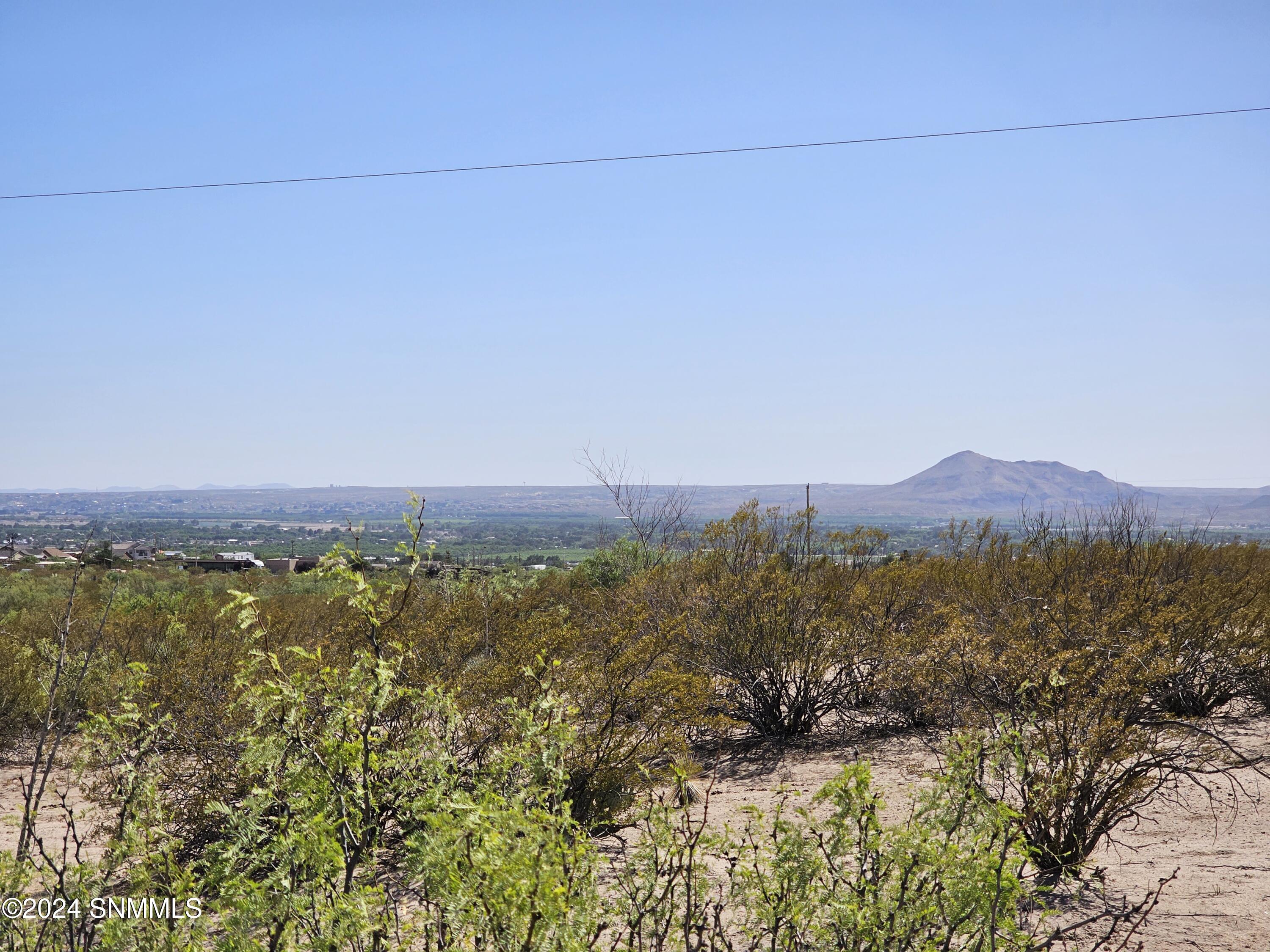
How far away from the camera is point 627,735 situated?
678 centimetres

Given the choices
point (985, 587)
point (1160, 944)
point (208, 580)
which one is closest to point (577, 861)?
point (1160, 944)

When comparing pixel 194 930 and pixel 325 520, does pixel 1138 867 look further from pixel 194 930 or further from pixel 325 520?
pixel 325 520

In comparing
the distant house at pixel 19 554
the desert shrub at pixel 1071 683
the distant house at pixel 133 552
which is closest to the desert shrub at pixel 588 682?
the desert shrub at pixel 1071 683

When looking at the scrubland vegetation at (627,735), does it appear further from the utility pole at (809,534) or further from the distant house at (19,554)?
the distant house at (19,554)

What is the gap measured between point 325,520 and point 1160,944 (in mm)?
158066

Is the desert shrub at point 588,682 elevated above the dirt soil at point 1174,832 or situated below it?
above

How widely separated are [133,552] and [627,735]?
38.0 meters

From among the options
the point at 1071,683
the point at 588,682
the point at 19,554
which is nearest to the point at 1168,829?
the point at 1071,683

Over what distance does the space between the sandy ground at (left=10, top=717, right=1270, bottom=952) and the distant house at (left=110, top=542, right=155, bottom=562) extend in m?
20.1

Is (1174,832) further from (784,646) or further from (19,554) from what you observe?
(19,554)

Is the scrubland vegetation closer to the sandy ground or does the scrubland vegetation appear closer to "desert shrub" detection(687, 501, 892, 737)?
"desert shrub" detection(687, 501, 892, 737)

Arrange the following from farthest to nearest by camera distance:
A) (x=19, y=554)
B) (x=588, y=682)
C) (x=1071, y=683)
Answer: (x=19, y=554), (x=588, y=682), (x=1071, y=683)

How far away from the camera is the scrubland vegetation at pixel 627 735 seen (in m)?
2.57

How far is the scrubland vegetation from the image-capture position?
257cm
